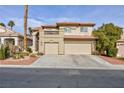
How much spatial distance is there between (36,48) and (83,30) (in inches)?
348

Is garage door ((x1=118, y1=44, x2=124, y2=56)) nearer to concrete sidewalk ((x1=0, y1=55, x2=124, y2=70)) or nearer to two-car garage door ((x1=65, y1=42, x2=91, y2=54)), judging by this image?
two-car garage door ((x1=65, y1=42, x2=91, y2=54))

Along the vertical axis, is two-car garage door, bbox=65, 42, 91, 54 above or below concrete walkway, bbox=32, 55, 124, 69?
above

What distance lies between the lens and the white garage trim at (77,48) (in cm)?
3627

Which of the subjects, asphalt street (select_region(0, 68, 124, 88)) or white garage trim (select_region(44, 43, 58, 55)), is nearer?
asphalt street (select_region(0, 68, 124, 88))

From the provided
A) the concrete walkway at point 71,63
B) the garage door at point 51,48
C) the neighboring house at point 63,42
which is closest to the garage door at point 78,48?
the neighboring house at point 63,42

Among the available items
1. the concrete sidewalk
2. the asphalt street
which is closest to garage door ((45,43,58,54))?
the concrete sidewalk

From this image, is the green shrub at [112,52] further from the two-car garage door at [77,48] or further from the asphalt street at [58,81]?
the asphalt street at [58,81]

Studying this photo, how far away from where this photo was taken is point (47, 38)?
35688 mm

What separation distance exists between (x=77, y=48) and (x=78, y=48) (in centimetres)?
17

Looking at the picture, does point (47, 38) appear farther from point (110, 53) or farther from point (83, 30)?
point (110, 53)

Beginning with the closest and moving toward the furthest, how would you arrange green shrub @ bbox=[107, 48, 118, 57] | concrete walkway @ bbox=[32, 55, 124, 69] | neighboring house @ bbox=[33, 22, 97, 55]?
concrete walkway @ bbox=[32, 55, 124, 69] < green shrub @ bbox=[107, 48, 118, 57] < neighboring house @ bbox=[33, 22, 97, 55]

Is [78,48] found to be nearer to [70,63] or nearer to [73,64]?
[70,63]

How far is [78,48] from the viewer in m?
36.5

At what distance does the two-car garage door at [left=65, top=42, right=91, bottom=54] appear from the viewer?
36.3m
